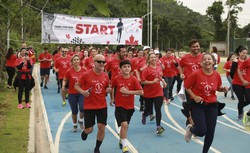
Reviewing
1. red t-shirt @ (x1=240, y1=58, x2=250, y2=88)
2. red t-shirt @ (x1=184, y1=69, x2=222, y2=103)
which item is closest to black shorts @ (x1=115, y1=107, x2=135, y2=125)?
red t-shirt @ (x1=184, y1=69, x2=222, y2=103)

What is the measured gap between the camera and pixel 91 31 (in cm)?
1578

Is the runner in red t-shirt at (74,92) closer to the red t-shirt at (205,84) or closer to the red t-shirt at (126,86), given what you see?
the red t-shirt at (126,86)

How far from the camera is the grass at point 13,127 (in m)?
6.60

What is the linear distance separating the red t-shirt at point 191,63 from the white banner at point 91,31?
6927mm

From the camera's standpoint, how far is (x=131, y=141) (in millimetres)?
7492

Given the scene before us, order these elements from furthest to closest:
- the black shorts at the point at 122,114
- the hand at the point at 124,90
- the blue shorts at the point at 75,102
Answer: the blue shorts at the point at 75,102 → the black shorts at the point at 122,114 → the hand at the point at 124,90

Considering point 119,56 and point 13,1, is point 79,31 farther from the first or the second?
point 13,1

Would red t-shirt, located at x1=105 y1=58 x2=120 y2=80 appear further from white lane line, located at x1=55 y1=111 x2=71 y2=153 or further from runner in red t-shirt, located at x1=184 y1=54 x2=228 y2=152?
runner in red t-shirt, located at x1=184 y1=54 x2=228 y2=152

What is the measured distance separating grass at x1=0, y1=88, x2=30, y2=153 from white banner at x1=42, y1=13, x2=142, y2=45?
382 cm

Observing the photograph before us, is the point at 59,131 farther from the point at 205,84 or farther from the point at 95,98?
the point at 205,84

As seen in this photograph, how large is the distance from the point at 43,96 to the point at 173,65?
5.30 meters

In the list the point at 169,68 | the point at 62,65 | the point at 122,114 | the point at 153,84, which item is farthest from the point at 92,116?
the point at 62,65

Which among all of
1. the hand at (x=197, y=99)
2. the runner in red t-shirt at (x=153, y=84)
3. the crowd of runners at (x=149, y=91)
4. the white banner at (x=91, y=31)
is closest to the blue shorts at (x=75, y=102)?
the crowd of runners at (x=149, y=91)

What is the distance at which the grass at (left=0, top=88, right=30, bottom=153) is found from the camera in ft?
21.7
